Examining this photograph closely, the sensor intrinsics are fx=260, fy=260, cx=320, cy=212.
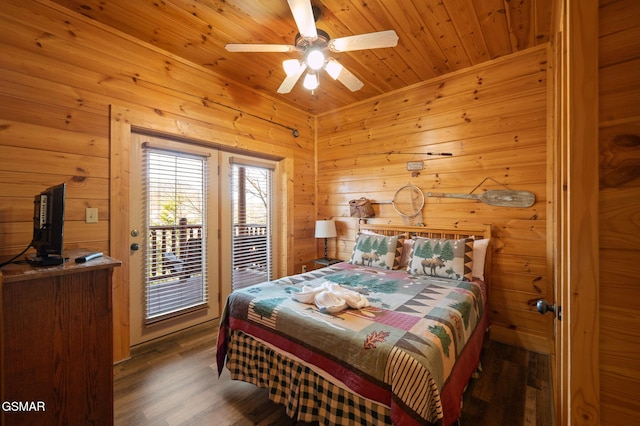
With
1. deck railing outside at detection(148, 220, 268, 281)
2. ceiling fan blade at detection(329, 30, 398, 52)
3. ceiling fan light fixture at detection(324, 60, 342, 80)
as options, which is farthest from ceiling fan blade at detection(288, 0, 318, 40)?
deck railing outside at detection(148, 220, 268, 281)

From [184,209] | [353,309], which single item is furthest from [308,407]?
[184,209]

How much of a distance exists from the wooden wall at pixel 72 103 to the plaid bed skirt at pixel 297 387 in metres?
1.26

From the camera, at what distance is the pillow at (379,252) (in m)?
2.79

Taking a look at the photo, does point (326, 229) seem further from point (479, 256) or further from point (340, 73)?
point (340, 73)

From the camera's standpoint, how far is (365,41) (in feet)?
5.87

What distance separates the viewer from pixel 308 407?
1433 mm

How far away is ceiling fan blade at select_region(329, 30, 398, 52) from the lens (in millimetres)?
1732

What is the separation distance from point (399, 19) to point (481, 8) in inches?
A: 24.0

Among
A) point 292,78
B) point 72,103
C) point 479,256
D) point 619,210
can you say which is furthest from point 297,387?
point 72,103

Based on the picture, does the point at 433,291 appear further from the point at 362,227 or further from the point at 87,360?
the point at 87,360

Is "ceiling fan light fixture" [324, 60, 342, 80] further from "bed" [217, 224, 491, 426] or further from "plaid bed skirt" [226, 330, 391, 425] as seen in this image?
"plaid bed skirt" [226, 330, 391, 425]

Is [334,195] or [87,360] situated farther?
[334,195]

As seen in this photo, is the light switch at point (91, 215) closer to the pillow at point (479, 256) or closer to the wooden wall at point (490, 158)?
the wooden wall at point (490, 158)

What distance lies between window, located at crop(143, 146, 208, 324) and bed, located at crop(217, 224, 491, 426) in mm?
1072
